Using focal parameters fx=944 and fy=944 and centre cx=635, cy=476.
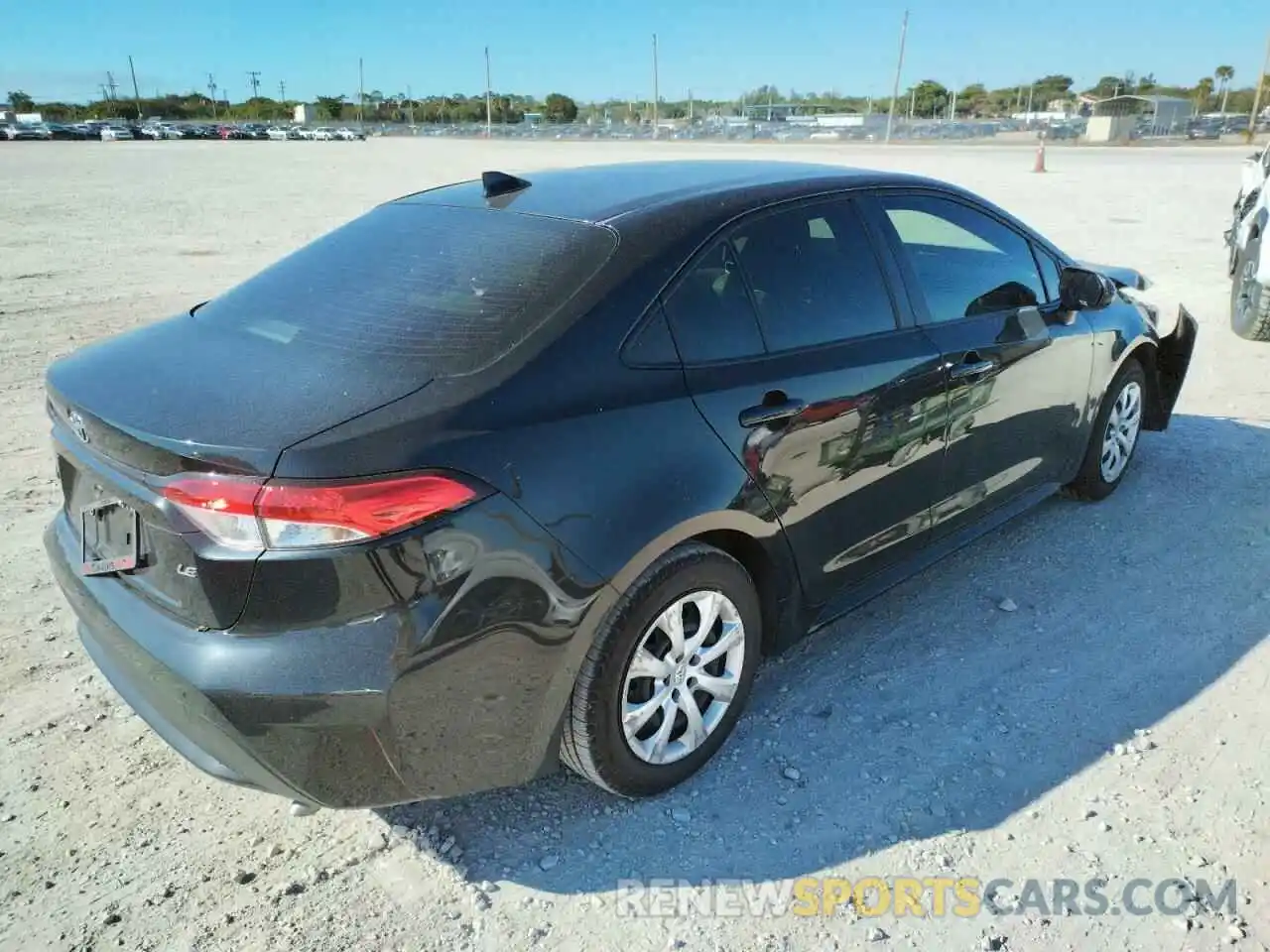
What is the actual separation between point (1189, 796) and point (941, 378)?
1515 millimetres

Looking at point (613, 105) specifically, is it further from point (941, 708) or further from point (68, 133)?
point (941, 708)

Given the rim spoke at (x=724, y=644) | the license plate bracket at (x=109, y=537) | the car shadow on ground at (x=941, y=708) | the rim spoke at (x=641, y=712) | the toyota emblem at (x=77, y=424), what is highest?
the toyota emblem at (x=77, y=424)

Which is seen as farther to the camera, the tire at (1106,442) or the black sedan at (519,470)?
the tire at (1106,442)

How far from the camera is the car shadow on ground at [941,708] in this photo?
2.65 metres

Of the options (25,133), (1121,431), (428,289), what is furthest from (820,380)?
(25,133)

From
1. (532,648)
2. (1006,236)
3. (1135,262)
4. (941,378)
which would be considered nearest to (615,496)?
(532,648)

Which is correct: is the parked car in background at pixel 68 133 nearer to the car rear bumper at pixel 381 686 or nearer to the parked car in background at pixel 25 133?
the parked car in background at pixel 25 133

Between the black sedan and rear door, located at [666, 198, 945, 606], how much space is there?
0.04 ft

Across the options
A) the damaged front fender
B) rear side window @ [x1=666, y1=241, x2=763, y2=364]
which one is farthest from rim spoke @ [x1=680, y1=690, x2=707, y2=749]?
the damaged front fender

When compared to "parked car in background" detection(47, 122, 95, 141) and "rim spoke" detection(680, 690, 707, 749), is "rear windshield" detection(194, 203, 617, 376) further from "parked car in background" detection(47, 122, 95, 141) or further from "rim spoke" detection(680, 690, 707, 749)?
"parked car in background" detection(47, 122, 95, 141)

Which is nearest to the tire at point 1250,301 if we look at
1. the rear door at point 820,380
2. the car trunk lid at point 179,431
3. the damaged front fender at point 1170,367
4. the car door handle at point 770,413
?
the damaged front fender at point 1170,367

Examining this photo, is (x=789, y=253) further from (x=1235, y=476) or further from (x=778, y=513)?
(x=1235, y=476)

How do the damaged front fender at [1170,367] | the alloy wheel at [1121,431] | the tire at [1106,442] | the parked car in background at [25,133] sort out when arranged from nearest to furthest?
the tire at [1106,442]
the alloy wheel at [1121,431]
the damaged front fender at [1170,367]
the parked car in background at [25,133]

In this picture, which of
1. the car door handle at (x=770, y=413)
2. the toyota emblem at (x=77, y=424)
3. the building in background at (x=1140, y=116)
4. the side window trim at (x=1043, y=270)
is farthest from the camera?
the building in background at (x=1140, y=116)
